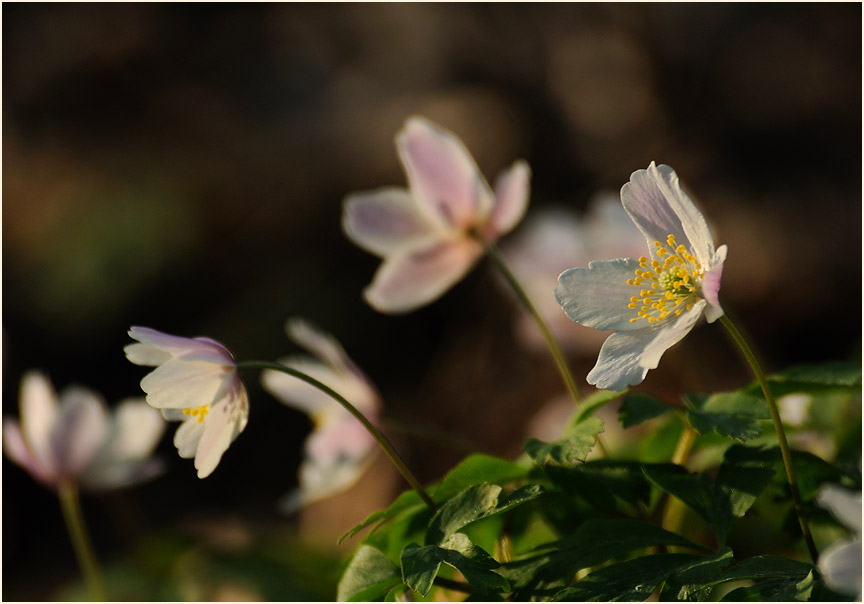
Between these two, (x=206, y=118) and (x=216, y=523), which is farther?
(x=206, y=118)

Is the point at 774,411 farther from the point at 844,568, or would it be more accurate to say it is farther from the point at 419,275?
the point at 419,275

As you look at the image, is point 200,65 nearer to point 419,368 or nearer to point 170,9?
point 170,9

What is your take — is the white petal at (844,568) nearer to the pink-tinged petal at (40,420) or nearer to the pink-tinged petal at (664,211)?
the pink-tinged petal at (664,211)

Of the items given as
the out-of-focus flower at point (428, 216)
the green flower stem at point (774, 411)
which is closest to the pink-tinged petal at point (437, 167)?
the out-of-focus flower at point (428, 216)

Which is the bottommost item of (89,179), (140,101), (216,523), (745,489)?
(216,523)

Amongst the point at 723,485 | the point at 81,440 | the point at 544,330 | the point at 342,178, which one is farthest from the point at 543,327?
the point at 342,178

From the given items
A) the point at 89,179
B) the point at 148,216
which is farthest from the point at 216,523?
the point at 89,179
